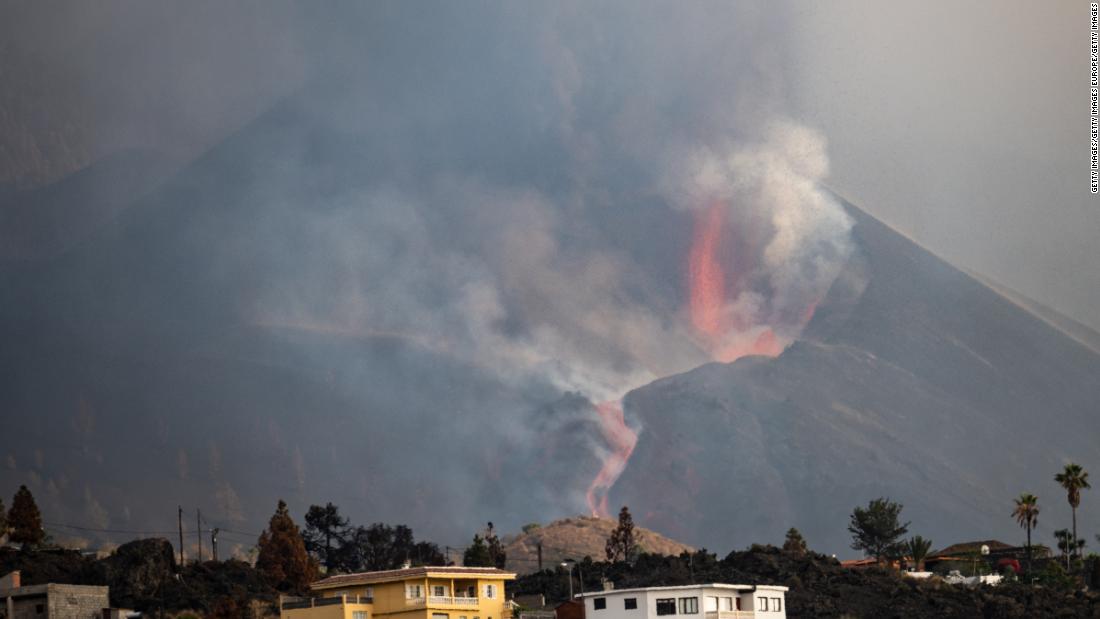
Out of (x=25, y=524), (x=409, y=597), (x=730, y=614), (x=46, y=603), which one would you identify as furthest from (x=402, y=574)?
(x=25, y=524)

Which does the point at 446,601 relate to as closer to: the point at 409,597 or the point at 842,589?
the point at 409,597

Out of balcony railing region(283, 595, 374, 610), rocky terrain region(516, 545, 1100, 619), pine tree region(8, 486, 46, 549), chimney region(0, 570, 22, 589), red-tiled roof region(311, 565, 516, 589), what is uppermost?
pine tree region(8, 486, 46, 549)

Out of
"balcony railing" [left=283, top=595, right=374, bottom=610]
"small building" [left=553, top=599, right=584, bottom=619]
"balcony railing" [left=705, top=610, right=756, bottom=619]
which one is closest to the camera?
"balcony railing" [left=705, top=610, right=756, bottom=619]

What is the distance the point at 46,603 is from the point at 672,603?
48.0m

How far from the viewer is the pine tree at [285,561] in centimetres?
15075

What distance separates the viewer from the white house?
115 meters

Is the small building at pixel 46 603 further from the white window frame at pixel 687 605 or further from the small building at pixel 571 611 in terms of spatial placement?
the white window frame at pixel 687 605

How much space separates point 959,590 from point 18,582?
8705cm

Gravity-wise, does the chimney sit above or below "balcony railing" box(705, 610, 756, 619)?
above

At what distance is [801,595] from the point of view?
148m

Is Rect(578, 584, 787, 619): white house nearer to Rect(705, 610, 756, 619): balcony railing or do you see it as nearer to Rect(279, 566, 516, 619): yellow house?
Rect(705, 610, 756, 619): balcony railing

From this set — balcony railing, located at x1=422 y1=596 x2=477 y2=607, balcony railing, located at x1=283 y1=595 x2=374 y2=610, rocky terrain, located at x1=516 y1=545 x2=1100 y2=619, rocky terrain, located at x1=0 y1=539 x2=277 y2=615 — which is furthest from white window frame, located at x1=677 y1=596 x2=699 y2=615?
rocky terrain, located at x1=0 y1=539 x2=277 y2=615

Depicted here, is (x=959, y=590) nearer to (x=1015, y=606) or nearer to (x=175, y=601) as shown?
(x=1015, y=606)

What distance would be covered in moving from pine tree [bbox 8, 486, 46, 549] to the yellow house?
51.0 meters
